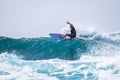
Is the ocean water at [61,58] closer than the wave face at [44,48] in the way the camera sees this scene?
Yes

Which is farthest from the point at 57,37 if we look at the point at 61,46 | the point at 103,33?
the point at 103,33

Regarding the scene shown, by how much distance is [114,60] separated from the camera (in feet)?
40.2

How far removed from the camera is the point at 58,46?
46.0 ft

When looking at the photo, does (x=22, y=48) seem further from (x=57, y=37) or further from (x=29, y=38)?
(x=57, y=37)

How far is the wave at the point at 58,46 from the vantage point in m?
13.4

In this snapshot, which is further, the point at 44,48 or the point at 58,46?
the point at 58,46

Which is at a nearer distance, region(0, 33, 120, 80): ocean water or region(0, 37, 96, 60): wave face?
region(0, 33, 120, 80): ocean water

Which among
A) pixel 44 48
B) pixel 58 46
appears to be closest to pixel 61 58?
pixel 58 46

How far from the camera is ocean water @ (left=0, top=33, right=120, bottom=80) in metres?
10.8

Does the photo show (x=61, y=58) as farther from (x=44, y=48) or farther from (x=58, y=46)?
(x=44, y=48)

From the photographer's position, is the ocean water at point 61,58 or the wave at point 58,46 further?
the wave at point 58,46

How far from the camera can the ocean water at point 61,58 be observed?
35.5 feet

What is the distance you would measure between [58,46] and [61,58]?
45.2 inches

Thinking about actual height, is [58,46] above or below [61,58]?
above
